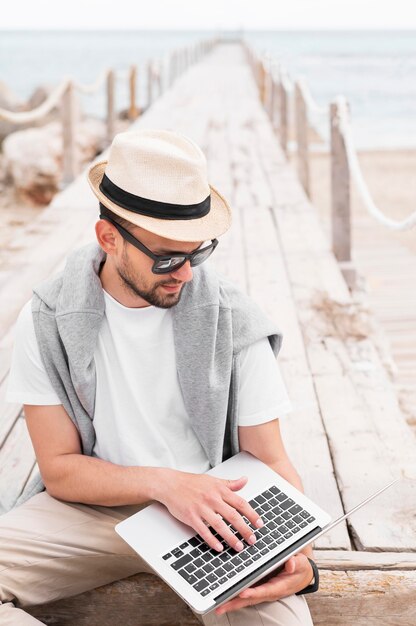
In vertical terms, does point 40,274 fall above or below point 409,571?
below

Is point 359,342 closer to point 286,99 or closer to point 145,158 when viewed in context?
point 145,158

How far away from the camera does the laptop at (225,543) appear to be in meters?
Result: 1.75

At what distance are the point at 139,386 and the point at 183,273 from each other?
0.33 metres

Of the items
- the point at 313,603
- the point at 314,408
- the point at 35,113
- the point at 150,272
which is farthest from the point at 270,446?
the point at 35,113

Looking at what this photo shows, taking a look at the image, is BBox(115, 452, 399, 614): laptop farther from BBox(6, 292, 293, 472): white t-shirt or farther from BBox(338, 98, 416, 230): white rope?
BBox(338, 98, 416, 230): white rope

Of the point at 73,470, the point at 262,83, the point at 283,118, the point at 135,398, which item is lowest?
the point at 262,83

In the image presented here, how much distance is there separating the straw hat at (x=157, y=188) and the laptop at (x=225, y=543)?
2.00 ft

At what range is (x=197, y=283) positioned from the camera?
78.3 inches

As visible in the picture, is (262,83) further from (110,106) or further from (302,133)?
(302,133)

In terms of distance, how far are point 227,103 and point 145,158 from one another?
11570 mm

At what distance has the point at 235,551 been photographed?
1821 mm

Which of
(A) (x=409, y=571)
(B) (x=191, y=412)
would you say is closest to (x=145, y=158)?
(B) (x=191, y=412)

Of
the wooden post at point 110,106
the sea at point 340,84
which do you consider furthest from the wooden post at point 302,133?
the wooden post at point 110,106

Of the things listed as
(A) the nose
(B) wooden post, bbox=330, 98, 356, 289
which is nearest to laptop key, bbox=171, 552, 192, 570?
(A) the nose
